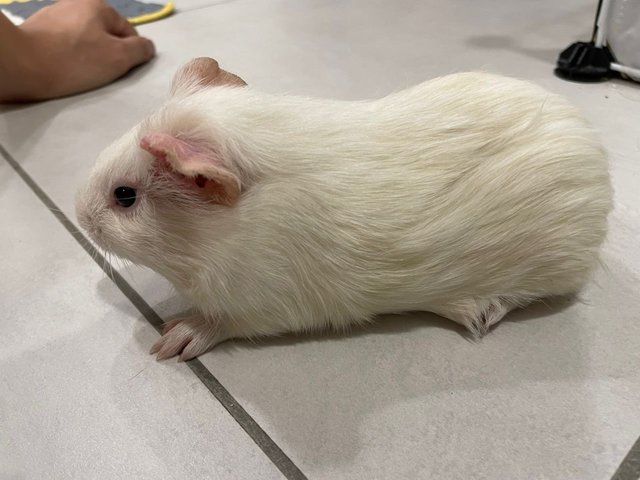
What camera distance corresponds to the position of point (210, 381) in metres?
0.83

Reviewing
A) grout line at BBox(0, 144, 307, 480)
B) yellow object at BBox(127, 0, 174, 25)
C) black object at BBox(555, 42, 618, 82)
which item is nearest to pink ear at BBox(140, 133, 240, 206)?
grout line at BBox(0, 144, 307, 480)

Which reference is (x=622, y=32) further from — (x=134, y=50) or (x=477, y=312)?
(x=134, y=50)

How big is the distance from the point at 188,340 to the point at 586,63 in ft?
4.24

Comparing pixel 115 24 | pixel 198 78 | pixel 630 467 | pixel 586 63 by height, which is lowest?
pixel 630 467

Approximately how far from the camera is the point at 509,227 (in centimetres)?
79

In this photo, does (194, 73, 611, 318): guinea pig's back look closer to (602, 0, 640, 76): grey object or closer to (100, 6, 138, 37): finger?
(602, 0, 640, 76): grey object

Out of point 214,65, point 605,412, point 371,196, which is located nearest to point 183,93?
point 214,65

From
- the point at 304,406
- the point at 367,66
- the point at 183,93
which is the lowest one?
the point at 304,406

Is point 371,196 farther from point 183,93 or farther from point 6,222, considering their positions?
point 6,222

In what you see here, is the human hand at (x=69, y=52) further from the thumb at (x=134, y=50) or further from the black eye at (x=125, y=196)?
the black eye at (x=125, y=196)

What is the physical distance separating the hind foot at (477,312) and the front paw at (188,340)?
35 centimetres

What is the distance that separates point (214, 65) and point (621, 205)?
801 millimetres

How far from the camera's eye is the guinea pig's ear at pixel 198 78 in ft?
2.67

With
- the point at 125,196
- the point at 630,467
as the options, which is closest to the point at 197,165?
the point at 125,196
